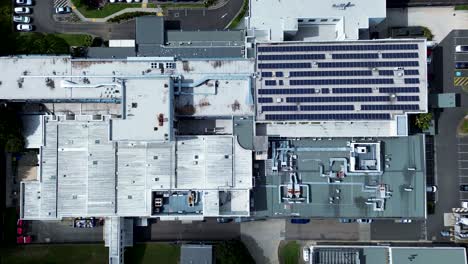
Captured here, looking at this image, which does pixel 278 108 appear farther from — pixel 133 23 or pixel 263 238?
pixel 133 23

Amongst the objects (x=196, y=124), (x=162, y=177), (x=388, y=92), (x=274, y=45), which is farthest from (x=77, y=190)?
(x=388, y=92)

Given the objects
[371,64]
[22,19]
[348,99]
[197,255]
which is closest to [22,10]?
[22,19]

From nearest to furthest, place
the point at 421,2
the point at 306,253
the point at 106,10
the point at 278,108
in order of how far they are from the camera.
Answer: the point at 278,108 → the point at 306,253 → the point at 421,2 → the point at 106,10

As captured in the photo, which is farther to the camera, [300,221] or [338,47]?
[300,221]

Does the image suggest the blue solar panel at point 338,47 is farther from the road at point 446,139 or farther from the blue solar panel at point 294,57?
the road at point 446,139

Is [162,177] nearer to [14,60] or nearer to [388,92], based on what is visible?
[14,60]

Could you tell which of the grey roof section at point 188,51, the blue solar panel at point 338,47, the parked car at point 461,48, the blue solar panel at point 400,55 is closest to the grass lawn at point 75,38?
the grey roof section at point 188,51
